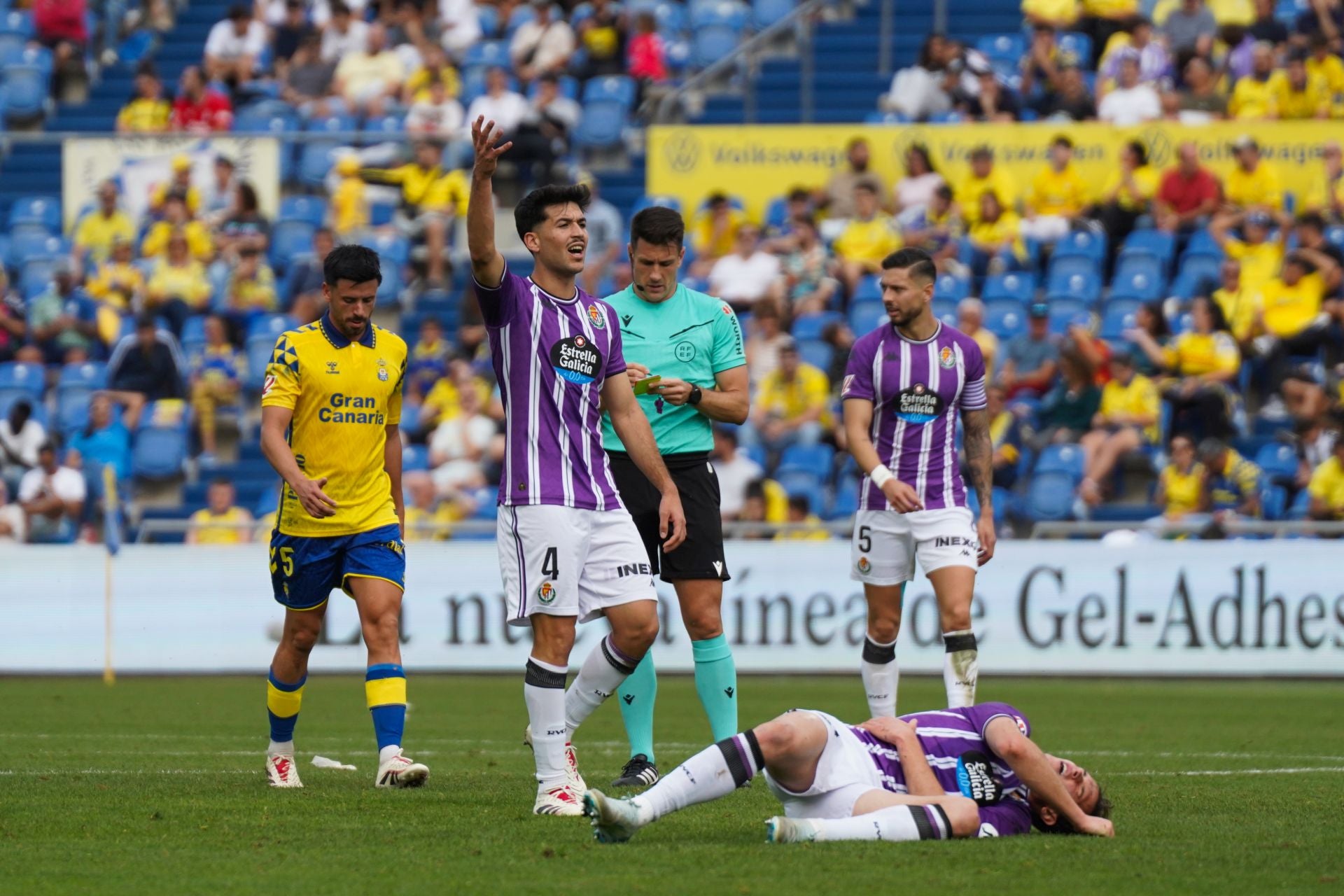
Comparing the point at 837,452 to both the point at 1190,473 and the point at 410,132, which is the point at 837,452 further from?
the point at 410,132

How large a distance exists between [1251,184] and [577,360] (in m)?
14.0

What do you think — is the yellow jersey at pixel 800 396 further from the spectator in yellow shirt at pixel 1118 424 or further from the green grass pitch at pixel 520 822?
the green grass pitch at pixel 520 822

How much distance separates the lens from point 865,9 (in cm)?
2461

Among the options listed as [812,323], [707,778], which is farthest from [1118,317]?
[707,778]

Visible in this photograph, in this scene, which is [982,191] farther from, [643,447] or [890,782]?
[890,782]

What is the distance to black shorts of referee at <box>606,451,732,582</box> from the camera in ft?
29.8

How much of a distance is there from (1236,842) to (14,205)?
2066 cm

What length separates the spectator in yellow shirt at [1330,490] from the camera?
1716 cm

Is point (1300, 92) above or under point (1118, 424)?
above

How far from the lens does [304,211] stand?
23453mm

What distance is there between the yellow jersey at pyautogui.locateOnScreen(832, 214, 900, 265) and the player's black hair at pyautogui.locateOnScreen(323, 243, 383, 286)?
12.5 m

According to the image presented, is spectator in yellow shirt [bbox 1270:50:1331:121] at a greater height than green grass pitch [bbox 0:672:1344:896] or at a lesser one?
greater

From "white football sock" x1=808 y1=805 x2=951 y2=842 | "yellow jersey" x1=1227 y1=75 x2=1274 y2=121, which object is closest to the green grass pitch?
"white football sock" x1=808 y1=805 x2=951 y2=842

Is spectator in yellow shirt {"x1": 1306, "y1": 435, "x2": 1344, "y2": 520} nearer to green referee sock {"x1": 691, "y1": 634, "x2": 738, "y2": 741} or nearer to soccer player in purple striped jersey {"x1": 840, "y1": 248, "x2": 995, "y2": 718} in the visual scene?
soccer player in purple striped jersey {"x1": 840, "y1": 248, "x2": 995, "y2": 718}
